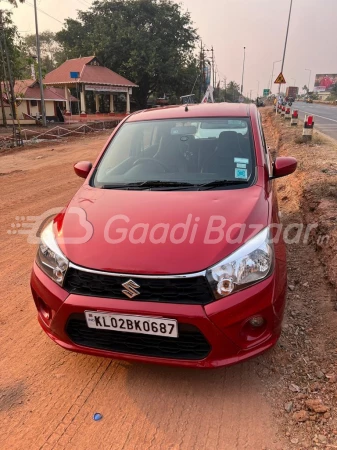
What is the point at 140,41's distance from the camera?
3662 cm

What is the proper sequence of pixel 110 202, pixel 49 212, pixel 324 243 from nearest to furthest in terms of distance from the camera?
pixel 110 202 < pixel 324 243 < pixel 49 212

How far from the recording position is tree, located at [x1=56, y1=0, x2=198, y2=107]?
3681 centimetres

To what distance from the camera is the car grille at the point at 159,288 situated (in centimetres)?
206

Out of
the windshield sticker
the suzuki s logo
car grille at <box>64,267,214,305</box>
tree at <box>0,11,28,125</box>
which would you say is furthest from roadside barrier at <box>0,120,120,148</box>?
the suzuki s logo

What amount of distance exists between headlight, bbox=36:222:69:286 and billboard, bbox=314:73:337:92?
132444mm

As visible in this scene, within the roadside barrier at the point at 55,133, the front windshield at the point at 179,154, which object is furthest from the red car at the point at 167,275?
the roadside barrier at the point at 55,133

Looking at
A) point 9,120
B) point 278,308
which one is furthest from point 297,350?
point 9,120

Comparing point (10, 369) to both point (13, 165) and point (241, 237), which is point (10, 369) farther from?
point (13, 165)

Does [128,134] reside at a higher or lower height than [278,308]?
higher

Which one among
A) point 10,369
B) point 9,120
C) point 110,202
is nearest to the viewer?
point 10,369

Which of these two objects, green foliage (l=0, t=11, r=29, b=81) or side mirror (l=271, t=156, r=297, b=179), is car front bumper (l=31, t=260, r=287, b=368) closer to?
side mirror (l=271, t=156, r=297, b=179)

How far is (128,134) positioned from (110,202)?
1232 mm

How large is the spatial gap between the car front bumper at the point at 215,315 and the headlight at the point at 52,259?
0.07 metres

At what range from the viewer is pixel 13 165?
36.6 ft
